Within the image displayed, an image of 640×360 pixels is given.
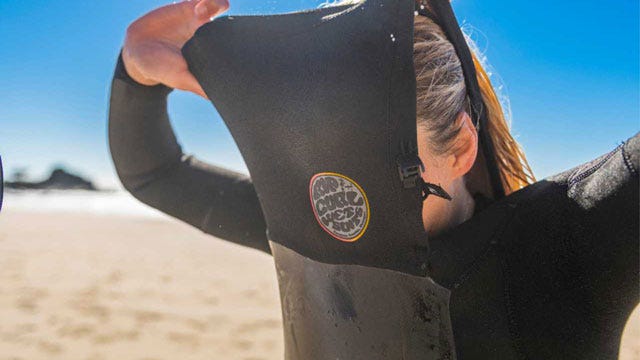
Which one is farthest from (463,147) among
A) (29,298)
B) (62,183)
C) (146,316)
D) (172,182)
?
(62,183)

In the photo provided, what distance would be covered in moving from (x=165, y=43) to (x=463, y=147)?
67 centimetres

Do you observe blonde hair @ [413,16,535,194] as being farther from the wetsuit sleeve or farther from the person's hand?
the wetsuit sleeve

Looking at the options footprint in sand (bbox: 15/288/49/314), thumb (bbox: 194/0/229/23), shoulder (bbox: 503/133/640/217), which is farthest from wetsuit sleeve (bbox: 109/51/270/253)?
footprint in sand (bbox: 15/288/49/314)

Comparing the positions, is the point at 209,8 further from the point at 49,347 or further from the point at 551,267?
the point at 49,347

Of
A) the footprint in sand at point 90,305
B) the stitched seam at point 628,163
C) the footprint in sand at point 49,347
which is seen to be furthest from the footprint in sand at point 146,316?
the stitched seam at point 628,163

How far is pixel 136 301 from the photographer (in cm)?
470

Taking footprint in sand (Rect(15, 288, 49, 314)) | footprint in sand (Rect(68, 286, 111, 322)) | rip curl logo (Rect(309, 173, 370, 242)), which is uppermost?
footprint in sand (Rect(15, 288, 49, 314))

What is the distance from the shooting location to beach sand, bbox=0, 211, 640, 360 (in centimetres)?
351

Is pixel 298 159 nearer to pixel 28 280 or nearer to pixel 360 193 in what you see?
pixel 360 193

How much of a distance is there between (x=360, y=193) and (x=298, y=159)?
0.13 meters

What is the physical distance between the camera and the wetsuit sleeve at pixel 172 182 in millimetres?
1313

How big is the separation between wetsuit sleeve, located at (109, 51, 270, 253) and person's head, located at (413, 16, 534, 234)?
0.53 metres

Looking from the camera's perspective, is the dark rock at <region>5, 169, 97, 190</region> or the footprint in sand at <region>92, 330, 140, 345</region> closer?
the footprint in sand at <region>92, 330, 140, 345</region>

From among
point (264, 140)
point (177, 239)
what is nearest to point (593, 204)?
point (264, 140)
